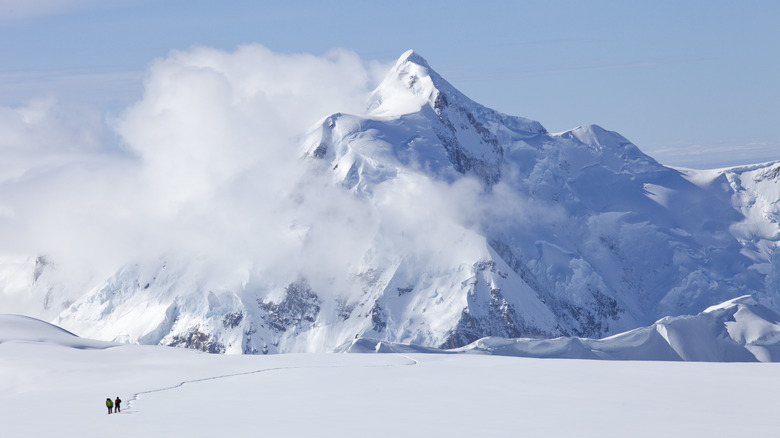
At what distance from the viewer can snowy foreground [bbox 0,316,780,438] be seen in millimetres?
63844

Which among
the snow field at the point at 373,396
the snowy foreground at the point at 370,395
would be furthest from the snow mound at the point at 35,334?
the snow field at the point at 373,396

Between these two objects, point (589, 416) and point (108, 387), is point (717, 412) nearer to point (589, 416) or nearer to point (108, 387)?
point (589, 416)

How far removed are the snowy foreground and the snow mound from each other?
7.51ft

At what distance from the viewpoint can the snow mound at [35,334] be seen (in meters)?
119

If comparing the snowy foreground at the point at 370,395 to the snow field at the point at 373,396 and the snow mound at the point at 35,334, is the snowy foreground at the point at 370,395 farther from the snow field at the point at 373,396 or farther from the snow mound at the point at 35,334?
Result: the snow mound at the point at 35,334

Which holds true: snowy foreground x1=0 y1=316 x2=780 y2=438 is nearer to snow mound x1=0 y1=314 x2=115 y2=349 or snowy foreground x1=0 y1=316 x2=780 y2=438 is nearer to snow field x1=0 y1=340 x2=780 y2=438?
snow field x1=0 y1=340 x2=780 y2=438

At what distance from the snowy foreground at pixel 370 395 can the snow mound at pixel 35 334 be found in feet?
7.51

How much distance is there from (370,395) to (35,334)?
2260 inches

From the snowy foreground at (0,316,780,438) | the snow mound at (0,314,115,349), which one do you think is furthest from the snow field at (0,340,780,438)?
the snow mound at (0,314,115,349)

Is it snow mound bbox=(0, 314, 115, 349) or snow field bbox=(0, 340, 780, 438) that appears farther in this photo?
snow mound bbox=(0, 314, 115, 349)

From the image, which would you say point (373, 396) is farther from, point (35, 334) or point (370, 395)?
point (35, 334)

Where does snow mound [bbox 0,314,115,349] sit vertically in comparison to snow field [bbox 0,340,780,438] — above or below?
above

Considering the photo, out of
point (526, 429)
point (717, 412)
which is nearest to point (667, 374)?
point (717, 412)

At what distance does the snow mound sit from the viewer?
11862 cm
